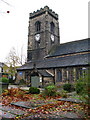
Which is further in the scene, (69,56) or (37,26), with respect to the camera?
(37,26)

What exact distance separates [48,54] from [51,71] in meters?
7.87

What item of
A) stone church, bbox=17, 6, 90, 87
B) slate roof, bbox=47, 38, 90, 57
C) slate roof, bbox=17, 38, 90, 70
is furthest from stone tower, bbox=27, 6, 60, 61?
slate roof, bbox=17, 38, 90, 70

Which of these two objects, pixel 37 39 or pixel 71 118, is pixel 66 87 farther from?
pixel 37 39

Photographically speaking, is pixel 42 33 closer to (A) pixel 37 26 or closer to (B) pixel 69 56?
(A) pixel 37 26

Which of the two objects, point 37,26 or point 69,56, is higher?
point 37,26

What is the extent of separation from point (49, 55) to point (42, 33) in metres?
7.05

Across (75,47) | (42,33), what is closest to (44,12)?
(42,33)

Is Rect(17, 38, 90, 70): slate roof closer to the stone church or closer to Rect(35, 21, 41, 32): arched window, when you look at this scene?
the stone church

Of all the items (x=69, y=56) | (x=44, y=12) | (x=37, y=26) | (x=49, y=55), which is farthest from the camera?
(x=37, y=26)

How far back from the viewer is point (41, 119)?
4.11 meters

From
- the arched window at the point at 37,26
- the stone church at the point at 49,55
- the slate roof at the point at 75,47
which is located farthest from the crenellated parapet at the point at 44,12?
the slate roof at the point at 75,47

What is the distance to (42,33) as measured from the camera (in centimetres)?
3198

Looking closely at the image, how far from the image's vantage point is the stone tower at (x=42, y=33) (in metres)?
31.2

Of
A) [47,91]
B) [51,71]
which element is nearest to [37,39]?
[51,71]
